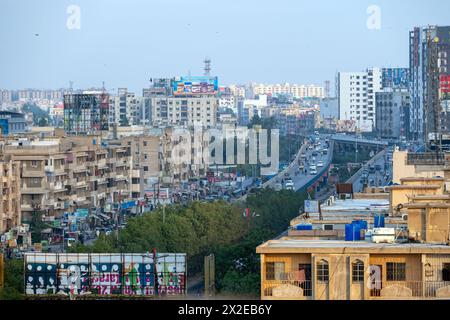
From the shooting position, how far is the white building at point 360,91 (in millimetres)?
59688

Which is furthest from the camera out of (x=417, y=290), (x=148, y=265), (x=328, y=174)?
(x=328, y=174)

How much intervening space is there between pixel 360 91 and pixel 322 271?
56488 mm

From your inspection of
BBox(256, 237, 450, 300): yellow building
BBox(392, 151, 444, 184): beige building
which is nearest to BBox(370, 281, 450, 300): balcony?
BBox(256, 237, 450, 300): yellow building

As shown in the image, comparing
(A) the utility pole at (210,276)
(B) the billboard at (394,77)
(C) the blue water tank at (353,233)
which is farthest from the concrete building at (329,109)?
(C) the blue water tank at (353,233)

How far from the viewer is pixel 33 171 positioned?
18.7 metres

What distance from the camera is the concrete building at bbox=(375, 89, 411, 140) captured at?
4750 cm

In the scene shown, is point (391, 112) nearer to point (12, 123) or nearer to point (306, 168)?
point (306, 168)

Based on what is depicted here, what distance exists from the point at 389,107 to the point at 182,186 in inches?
927

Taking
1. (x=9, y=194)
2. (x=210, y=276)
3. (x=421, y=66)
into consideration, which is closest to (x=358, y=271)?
(x=210, y=276)

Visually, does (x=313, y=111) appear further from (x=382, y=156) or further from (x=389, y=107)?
(x=382, y=156)

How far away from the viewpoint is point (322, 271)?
4516 mm
